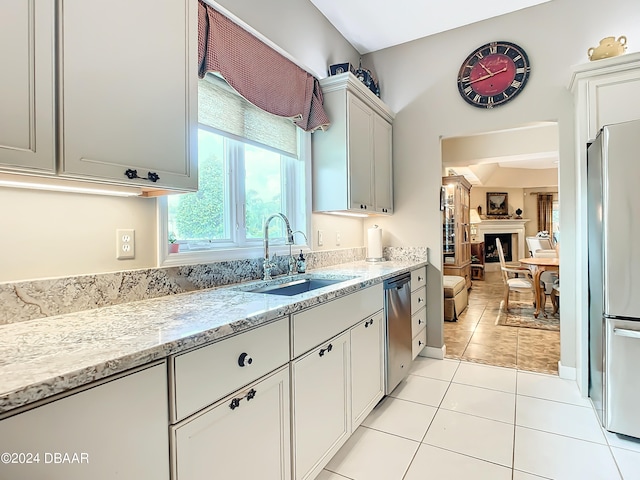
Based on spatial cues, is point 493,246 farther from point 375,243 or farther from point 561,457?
point 561,457

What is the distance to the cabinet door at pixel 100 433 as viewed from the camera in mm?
640

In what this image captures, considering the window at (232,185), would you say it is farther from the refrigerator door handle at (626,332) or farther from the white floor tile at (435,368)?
the refrigerator door handle at (626,332)

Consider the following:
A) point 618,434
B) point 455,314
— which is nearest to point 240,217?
point 618,434

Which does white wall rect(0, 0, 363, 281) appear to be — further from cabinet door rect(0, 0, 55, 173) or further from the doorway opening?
the doorway opening

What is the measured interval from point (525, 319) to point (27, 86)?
5286 mm

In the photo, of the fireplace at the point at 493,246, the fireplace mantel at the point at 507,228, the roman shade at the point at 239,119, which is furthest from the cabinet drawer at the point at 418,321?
the fireplace at the point at 493,246

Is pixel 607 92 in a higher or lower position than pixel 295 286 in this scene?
higher

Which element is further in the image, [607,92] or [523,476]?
[607,92]

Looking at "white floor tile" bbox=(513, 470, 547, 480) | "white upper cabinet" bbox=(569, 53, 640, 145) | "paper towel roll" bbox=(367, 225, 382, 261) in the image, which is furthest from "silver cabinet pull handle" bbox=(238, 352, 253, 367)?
"white upper cabinet" bbox=(569, 53, 640, 145)

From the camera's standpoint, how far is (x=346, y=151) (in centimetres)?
264

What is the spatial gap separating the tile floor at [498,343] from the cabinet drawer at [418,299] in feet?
2.07

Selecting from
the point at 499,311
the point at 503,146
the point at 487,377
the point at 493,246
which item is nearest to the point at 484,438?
the point at 487,377

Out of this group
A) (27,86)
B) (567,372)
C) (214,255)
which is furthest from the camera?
(567,372)

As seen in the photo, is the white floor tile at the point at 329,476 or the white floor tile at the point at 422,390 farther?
the white floor tile at the point at 422,390
